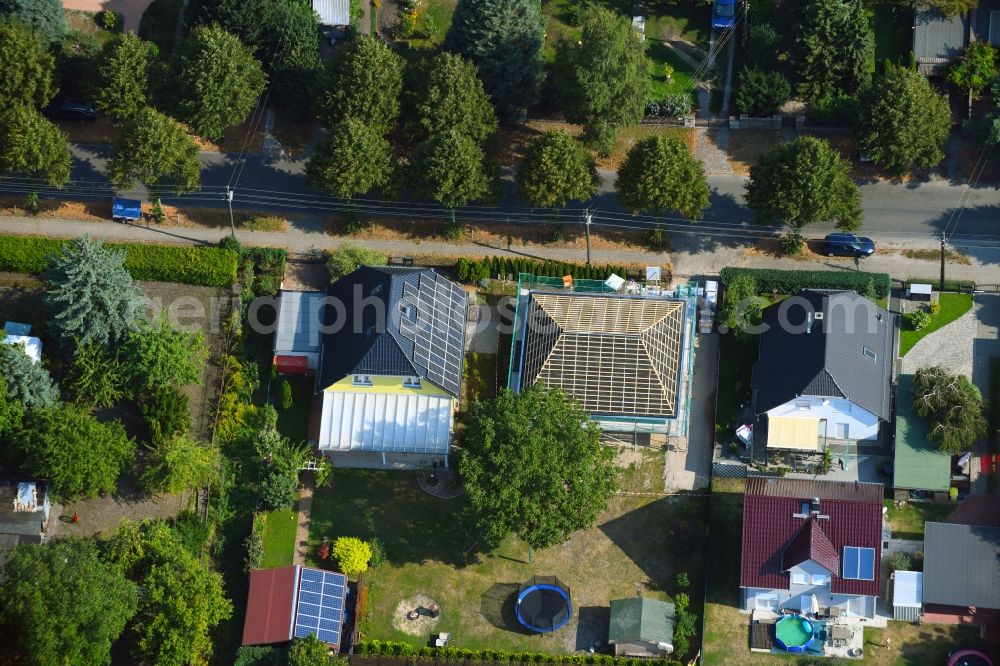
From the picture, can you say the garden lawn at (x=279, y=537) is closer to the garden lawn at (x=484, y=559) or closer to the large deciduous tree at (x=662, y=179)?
the garden lawn at (x=484, y=559)

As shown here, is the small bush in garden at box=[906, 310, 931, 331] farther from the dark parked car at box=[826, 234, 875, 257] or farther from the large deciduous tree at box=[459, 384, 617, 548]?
the large deciduous tree at box=[459, 384, 617, 548]

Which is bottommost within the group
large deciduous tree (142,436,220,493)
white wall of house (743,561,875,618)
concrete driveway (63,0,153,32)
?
white wall of house (743,561,875,618)

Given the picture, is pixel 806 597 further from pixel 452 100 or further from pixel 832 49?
pixel 452 100

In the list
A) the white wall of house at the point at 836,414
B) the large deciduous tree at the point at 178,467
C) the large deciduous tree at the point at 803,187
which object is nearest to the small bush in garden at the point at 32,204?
the large deciduous tree at the point at 178,467

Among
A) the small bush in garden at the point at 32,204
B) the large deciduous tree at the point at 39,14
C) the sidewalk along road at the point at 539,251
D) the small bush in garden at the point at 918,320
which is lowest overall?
the small bush in garden at the point at 918,320

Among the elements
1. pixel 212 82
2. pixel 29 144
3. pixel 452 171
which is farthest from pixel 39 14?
pixel 452 171

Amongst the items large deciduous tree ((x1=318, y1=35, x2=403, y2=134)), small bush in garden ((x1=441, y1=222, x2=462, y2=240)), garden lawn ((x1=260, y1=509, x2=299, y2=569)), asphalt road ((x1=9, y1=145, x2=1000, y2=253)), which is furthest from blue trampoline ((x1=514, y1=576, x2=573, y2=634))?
large deciduous tree ((x1=318, y1=35, x2=403, y2=134))
